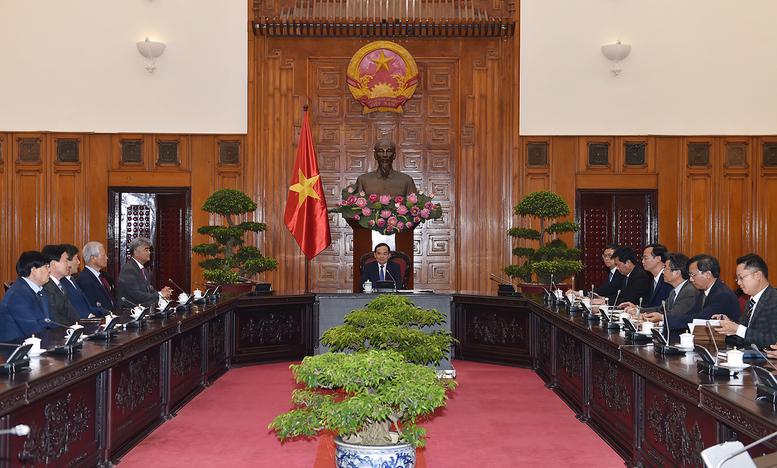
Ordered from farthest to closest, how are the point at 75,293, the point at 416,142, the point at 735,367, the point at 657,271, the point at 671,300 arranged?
the point at 416,142, the point at 657,271, the point at 75,293, the point at 671,300, the point at 735,367

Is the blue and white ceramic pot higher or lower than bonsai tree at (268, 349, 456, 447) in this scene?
lower

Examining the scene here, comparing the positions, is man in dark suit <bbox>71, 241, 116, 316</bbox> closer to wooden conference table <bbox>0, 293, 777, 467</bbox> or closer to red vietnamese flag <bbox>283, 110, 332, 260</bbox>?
wooden conference table <bbox>0, 293, 777, 467</bbox>

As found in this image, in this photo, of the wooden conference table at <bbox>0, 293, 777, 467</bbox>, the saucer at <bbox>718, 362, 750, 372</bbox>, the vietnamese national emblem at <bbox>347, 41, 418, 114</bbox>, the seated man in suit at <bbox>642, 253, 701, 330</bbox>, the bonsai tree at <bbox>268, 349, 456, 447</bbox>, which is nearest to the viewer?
the bonsai tree at <bbox>268, 349, 456, 447</bbox>

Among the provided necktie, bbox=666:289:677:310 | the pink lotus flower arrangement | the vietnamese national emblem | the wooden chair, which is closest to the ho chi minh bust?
the pink lotus flower arrangement

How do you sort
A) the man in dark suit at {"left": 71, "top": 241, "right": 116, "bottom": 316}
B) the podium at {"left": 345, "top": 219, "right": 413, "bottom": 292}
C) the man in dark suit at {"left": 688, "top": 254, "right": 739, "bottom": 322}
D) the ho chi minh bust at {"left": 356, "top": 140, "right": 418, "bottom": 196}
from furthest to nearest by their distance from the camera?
the ho chi minh bust at {"left": 356, "top": 140, "right": 418, "bottom": 196}, the podium at {"left": 345, "top": 219, "right": 413, "bottom": 292}, the man in dark suit at {"left": 71, "top": 241, "right": 116, "bottom": 316}, the man in dark suit at {"left": 688, "top": 254, "right": 739, "bottom": 322}

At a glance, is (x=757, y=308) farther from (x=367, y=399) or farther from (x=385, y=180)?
(x=385, y=180)

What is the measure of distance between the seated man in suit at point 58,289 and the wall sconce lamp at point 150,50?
4889 millimetres

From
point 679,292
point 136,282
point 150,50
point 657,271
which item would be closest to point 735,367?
point 679,292

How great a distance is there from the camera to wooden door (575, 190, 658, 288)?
10008 millimetres

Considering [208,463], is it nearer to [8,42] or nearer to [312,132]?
[312,132]

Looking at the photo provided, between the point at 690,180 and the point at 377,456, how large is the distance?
8.48 m

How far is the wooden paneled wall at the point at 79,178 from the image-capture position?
389 inches

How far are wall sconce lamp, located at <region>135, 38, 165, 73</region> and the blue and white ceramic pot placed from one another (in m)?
8.22

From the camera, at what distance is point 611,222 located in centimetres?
1006
